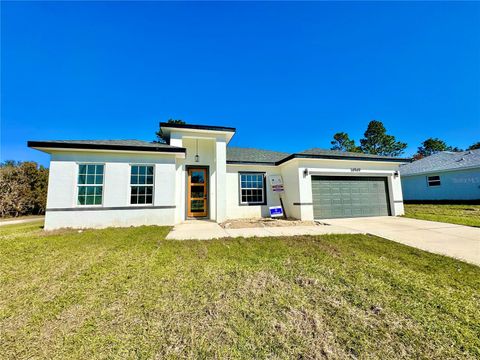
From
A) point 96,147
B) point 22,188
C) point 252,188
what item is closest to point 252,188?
point 252,188

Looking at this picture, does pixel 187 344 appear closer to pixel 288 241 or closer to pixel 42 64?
pixel 288 241

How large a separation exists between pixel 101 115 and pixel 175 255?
18.8 metres

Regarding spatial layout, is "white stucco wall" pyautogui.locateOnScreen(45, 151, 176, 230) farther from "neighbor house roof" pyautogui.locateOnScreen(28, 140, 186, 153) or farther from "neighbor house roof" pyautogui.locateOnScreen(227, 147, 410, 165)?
"neighbor house roof" pyautogui.locateOnScreen(227, 147, 410, 165)

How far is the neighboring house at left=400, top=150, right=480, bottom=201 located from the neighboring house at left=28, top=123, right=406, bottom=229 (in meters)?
10.4

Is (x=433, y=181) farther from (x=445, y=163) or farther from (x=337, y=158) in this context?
(x=337, y=158)

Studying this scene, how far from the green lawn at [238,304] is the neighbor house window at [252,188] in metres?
6.23

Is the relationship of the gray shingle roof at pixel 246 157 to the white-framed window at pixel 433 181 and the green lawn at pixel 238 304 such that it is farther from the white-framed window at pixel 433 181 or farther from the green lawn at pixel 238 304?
the white-framed window at pixel 433 181

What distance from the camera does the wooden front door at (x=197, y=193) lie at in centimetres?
1005

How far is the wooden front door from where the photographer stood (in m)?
10.1

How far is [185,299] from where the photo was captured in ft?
8.95

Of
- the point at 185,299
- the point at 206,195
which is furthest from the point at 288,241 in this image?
the point at 206,195

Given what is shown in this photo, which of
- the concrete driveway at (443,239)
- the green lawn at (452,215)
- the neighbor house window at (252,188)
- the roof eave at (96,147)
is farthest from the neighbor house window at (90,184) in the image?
the green lawn at (452,215)

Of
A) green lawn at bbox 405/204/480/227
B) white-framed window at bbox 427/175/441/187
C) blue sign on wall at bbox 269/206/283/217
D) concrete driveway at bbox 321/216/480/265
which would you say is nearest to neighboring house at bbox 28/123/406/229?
blue sign on wall at bbox 269/206/283/217

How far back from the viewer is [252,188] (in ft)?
36.1
